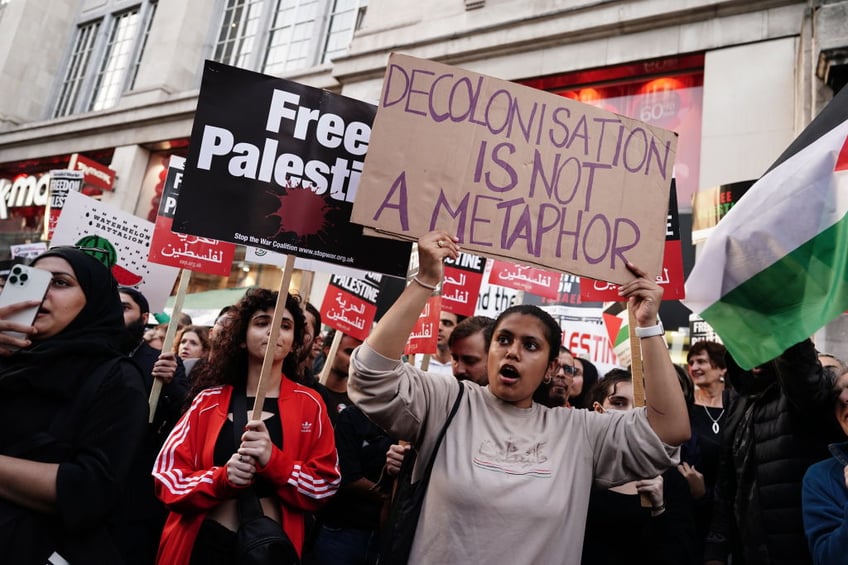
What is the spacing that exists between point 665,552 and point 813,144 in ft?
5.70

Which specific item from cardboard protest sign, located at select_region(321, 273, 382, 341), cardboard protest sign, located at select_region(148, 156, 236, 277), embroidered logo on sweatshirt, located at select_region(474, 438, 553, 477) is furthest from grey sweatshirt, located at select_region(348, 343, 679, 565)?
cardboard protest sign, located at select_region(148, 156, 236, 277)

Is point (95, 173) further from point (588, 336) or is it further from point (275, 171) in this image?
point (275, 171)

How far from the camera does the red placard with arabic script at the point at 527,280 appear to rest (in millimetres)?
6746

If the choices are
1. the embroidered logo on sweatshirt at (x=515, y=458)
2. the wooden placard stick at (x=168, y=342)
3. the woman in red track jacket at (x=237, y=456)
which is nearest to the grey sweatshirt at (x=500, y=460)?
the embroidered logo on sweatshirt at (x=515, y=458)

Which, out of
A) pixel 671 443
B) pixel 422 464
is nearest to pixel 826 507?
pixel 671 443

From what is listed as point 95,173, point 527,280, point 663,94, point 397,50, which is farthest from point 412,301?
point 95,173

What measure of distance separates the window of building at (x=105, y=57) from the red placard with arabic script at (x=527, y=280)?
14471mm

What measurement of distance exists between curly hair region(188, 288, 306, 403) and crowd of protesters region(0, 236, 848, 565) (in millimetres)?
11

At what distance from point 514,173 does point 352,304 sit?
10.5 ft

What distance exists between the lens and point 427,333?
4.58 m

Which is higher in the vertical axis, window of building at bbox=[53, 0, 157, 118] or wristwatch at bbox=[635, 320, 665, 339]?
window of building at bbox=[53, 0, 157, 118]

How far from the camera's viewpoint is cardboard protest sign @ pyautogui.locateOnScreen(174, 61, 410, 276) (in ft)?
9.16

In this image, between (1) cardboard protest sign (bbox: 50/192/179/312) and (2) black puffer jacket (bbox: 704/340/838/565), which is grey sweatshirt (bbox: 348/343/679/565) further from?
(1) cardboard protest sign (bbox: 50/192/179/312)

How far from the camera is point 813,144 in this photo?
7.94 feet
